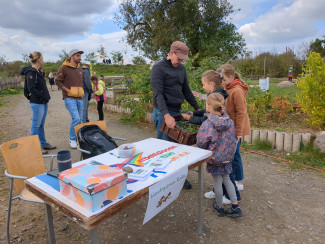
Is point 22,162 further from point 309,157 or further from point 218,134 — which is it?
point 309,157

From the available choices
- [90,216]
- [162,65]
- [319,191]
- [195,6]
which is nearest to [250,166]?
[319,191]

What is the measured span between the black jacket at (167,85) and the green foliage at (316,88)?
3.16 metres

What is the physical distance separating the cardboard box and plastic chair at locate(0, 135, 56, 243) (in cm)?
102

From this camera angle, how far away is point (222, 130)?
2.41 metres

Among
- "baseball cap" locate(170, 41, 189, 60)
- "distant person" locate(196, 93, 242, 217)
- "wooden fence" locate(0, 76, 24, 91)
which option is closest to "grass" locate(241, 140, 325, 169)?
"distant person" locate(196, 93, 242, 217)

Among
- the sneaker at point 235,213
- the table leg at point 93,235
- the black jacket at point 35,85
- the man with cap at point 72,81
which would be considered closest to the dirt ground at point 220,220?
the sneaker at point 235,213

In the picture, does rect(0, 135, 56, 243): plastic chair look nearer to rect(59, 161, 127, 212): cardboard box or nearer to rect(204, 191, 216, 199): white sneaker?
rect(59, 161, 127, 212): cardboard box

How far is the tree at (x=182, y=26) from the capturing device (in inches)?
591

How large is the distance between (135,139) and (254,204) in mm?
3424

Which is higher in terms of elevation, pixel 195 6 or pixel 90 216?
pixel 195 6

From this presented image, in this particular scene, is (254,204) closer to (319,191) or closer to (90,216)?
(319,191)

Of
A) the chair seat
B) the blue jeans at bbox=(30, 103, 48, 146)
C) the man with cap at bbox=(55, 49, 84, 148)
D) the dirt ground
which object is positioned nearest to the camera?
the chair seat

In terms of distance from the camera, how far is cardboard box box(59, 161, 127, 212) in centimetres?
135

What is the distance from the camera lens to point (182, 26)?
15.5 metres
